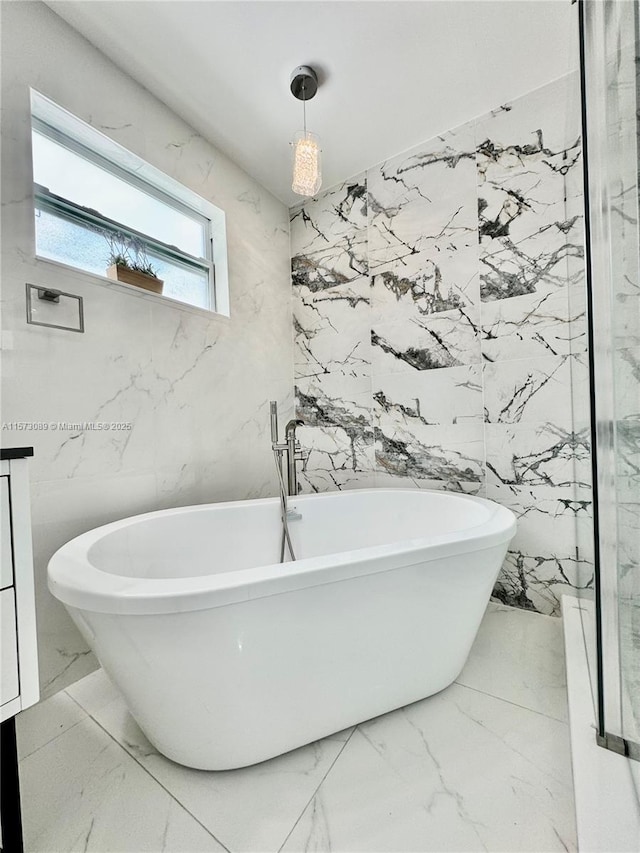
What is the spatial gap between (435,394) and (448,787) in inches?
59.1

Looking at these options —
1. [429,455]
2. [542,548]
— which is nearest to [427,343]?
[429,455]

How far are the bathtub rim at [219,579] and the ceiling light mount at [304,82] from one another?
1830 mm

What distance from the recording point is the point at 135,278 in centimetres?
151

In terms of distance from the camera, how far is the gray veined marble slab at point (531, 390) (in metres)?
1.62

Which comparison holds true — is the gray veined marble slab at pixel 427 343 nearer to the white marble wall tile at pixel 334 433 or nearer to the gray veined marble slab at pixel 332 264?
the white marble wall tile at pixel 334 433

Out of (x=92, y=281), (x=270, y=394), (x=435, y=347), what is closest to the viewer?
(x=92, y=281)

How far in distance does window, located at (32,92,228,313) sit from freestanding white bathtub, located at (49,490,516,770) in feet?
3.53

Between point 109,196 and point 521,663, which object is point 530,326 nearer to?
point 521,663

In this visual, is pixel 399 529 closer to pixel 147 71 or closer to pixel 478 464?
pixel 478 464

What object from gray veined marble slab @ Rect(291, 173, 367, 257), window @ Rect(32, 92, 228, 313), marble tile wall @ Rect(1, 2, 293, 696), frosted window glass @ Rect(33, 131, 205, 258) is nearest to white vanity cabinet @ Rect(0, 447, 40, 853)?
marble tile wall @ Rect(1, 2, 293, 696)

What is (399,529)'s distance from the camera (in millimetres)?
1732

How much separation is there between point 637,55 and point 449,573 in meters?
1.11

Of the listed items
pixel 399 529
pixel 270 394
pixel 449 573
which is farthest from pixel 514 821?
pixel 270 394

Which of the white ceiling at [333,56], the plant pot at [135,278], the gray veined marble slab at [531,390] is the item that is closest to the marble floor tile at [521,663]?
the gray veined marble slab at [531,390]
